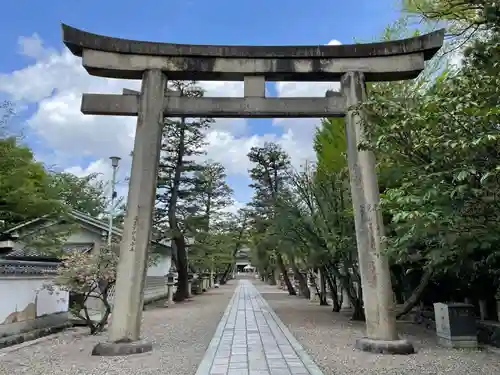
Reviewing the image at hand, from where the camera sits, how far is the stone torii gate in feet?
26.7

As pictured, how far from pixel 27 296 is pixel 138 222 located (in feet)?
15.9

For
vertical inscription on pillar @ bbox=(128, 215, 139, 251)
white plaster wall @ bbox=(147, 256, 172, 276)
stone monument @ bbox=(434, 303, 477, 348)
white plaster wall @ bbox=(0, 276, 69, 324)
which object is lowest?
stone monument @ bbox=(434, 303, 477, 348)

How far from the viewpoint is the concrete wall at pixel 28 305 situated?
31.1 ft

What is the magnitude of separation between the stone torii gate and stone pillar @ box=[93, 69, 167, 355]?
2cm

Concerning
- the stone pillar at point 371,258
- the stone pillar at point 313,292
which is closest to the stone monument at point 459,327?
the stone pillar at point 371,258

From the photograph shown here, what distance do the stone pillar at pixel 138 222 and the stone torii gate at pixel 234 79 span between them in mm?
20

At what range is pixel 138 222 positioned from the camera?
802 centimetres

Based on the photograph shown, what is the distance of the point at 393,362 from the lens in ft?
22.3

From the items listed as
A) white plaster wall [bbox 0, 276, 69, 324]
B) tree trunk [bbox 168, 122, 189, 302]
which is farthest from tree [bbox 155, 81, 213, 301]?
white plaster wall [bbox 0, 276, 69, 324]

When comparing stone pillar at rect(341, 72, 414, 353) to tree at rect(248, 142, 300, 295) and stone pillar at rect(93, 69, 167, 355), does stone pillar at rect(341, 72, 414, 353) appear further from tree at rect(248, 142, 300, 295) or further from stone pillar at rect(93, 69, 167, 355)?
tree at rect(248, 142, 300, 295)

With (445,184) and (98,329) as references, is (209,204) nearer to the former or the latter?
(98,329)

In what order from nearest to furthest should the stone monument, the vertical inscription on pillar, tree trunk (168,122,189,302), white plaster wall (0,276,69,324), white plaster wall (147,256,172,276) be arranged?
the vertical inscription on pillar, the stone monument, white plaster wall (0,276,69,324), tree trunk (168,122,189,302), white plaster wall (147,256,172,276)

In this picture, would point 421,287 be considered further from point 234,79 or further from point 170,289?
point 170,289

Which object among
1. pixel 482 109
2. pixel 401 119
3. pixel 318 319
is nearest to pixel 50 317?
pixel 318 319
